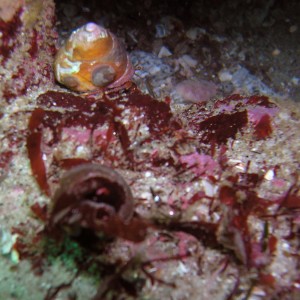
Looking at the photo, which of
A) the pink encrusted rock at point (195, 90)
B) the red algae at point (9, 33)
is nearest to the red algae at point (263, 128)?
the pink encrusted rock at point (195, 90)

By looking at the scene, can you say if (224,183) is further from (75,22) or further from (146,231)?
(75,22)

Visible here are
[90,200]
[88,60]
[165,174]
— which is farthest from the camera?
[88,60]

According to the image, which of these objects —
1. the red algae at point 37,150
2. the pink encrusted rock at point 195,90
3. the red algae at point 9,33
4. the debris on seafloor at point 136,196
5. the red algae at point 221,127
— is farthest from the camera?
the pink encrusted rock at point 195,90

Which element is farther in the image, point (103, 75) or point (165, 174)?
point (103, 75)

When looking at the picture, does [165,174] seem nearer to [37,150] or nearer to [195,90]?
[37,150]

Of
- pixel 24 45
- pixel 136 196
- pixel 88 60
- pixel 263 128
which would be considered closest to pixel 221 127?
pixel 263 128

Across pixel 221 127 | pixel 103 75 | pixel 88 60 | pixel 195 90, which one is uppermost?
pixel 195 90

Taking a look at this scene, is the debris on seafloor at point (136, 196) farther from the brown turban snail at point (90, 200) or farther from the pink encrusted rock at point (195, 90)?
the pink encrusted rock at point (195, 90)

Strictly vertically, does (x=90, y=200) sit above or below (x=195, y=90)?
below

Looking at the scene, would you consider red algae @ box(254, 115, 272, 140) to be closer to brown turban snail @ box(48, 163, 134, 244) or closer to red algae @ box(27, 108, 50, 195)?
brown turban snail @ box(48, 163, 134, 244)

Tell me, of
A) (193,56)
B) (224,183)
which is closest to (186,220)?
(224,183)
